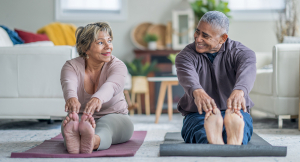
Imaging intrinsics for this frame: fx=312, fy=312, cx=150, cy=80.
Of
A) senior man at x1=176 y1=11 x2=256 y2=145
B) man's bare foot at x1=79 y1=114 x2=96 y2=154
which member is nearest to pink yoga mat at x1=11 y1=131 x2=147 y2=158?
man's bare foot at x1=79 y1=114 x2=96 y2=154

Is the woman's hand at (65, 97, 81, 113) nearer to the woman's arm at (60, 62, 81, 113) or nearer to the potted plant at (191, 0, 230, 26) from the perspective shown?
the woman's arm at (60, 62, 81, 113)

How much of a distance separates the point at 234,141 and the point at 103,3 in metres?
3.76

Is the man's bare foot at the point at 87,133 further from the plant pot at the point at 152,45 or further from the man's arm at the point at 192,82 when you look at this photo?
the plant pot at the point at 152,45

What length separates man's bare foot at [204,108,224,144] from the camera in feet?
4.51

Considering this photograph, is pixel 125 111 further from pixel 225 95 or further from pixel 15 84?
pixel 15 84

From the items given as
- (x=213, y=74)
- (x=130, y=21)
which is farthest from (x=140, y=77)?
(x=213, y=74)

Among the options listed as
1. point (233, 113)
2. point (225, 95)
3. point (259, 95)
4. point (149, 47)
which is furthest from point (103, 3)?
point (233, 113)

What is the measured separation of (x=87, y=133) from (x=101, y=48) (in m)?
0.56

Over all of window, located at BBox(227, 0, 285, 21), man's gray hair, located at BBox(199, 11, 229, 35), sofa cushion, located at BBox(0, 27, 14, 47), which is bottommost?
sofa cushion, located at BBox(0, 27, 14, 47)

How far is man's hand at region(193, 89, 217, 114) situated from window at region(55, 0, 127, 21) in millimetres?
3397

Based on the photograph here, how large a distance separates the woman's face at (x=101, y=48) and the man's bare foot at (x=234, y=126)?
0.75 m

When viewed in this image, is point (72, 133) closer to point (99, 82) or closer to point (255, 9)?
point (99, 82)

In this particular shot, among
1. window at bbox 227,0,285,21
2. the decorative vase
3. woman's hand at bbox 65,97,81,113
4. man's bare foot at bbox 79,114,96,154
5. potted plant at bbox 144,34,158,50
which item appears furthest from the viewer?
window at bbox 227,0,285,21

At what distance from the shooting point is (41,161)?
135 centimetres
